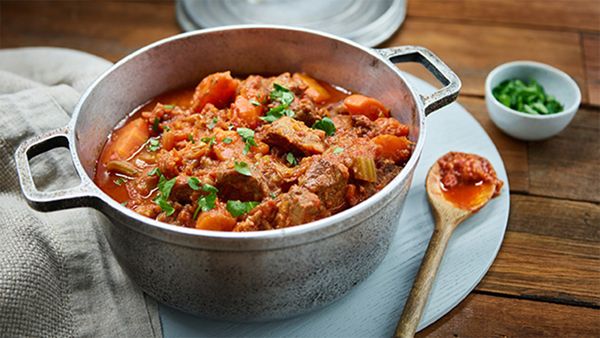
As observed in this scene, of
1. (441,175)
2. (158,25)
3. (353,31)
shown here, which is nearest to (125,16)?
→ (158,25)

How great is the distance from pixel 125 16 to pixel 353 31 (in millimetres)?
1313

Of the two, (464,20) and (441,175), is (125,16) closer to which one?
(464,20)

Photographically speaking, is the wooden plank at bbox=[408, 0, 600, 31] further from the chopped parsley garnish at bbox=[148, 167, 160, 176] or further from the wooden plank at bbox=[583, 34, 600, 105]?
the chopped parsley garnish at bbox=[148, 167, 160, 176]

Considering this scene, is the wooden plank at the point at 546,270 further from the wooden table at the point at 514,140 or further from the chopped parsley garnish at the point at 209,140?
the chopped parsley garnish at the point at 209,140

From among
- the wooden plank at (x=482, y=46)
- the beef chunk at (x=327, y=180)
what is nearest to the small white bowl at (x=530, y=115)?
the wooden plank at (x=482, y=46)

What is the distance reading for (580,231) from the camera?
257 centimetres

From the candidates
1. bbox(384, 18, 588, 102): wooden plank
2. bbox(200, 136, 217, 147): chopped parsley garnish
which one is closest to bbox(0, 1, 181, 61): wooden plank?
bbox(384, 18, 588, 102): wooden plank

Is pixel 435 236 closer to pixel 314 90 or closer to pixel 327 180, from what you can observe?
pixel 327 180

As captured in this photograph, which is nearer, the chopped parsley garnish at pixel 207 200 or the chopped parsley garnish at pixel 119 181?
the chopped parsley garnish at pixel 207 200

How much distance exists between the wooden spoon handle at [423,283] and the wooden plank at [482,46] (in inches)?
44.3

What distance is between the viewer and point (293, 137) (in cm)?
226

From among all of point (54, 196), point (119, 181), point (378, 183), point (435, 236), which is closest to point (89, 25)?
point (119, 181)

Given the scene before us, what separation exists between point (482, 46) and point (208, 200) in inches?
82.3

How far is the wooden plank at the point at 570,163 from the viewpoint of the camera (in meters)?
2.75
